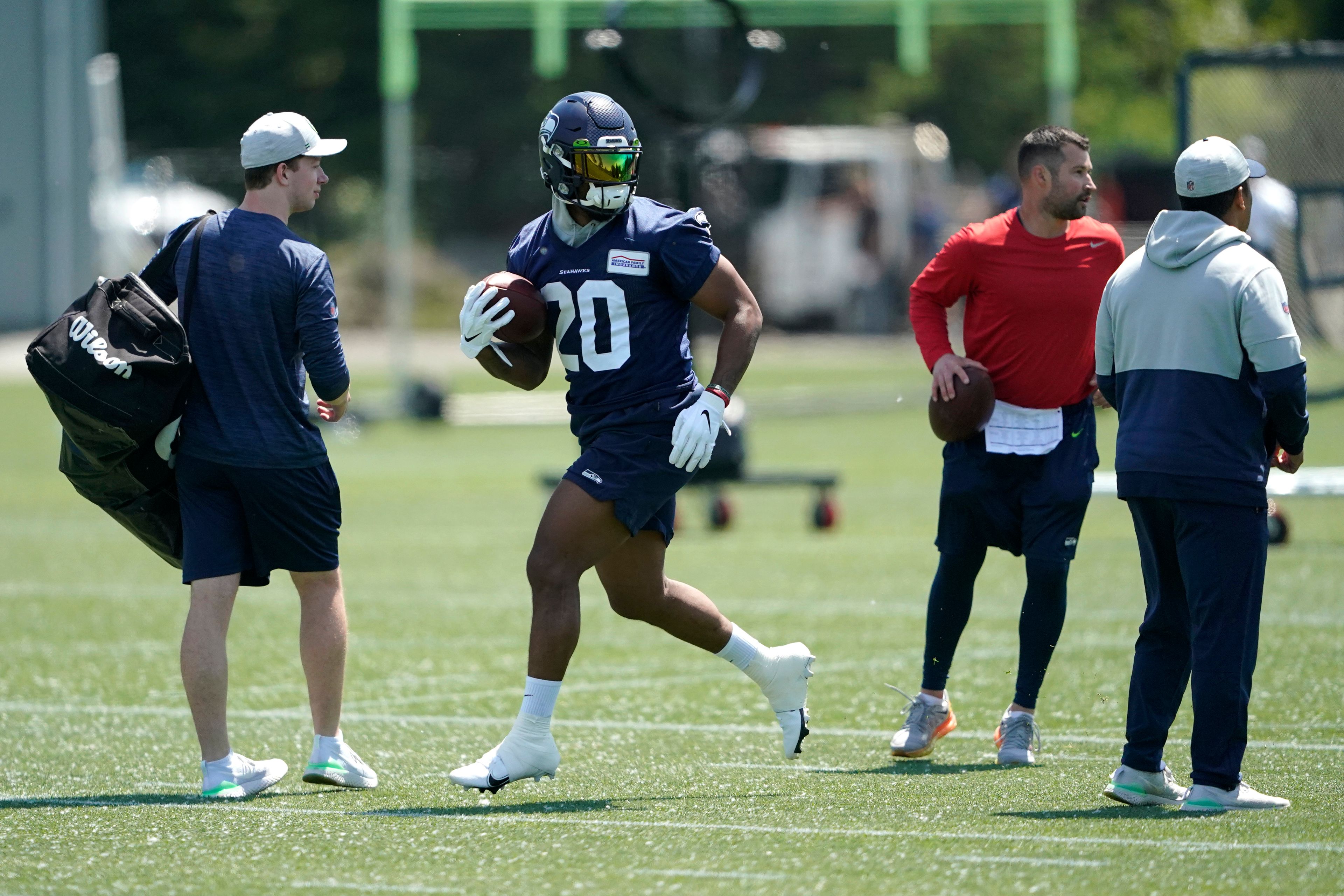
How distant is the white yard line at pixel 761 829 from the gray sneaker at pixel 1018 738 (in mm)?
1299

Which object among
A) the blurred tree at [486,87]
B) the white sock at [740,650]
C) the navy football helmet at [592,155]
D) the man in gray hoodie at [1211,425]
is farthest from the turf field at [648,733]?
the blurred tree at [486,87]

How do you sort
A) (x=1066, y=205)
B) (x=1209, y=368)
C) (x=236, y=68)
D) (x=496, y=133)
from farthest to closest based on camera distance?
1. (x=236, y=68)
2. (x=496, y=133)
3. (x=1066, y=205)
4. (x=1209, y=368)

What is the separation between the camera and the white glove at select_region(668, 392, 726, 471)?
20.2 feet

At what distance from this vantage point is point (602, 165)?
6.25 m

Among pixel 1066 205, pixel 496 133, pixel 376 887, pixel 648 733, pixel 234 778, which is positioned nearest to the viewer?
pixel 376 887

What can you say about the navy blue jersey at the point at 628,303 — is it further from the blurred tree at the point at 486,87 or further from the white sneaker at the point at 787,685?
the blurred tree at the point at 486,87

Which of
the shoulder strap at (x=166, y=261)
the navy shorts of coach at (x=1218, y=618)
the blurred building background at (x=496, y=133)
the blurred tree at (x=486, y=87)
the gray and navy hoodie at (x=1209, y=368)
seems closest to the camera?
the gray and navy hoodie at (x=1209, y=368)

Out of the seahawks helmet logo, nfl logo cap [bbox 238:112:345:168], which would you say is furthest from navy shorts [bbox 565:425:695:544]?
nfl logo cap [bbox 238:112:345:168]

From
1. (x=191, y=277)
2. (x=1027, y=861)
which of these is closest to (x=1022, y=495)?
(x=1027, y=861)

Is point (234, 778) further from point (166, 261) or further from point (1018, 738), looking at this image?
point (1018, 738)

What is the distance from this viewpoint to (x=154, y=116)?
4241 cm

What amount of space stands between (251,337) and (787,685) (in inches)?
81.5

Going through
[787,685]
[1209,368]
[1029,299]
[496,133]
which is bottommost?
[787,685]

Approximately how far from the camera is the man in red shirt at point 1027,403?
6.96 meters
